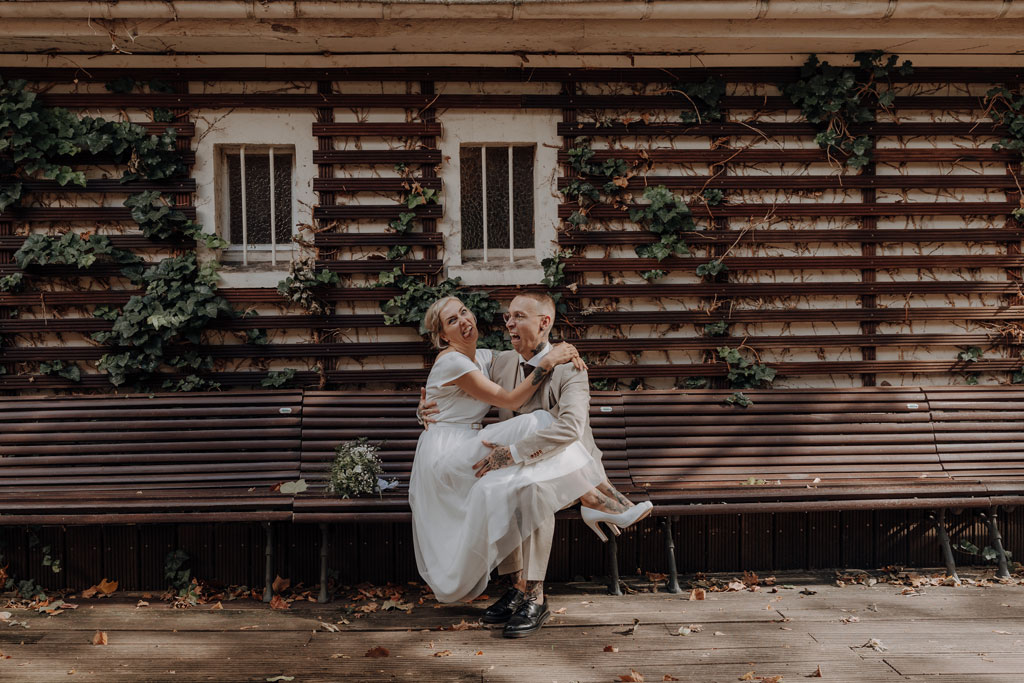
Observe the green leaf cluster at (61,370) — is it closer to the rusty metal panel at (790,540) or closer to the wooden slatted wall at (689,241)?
the wooden slatted wall at (689,241)

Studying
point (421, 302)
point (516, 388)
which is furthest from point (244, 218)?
point (516, 388)

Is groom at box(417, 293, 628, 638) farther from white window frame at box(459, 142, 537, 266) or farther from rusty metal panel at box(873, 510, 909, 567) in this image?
rusty metal panel at box(873, 510, 909, 567)

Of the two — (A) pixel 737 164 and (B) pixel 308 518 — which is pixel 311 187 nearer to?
(B) pixel 308 518

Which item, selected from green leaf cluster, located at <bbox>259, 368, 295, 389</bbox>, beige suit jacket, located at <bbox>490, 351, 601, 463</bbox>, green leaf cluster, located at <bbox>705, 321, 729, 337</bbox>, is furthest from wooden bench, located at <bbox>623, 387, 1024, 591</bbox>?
green leaf cluster, located at <bbox>259, 368, 295, 389</bbox>

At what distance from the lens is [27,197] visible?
5.20 metres

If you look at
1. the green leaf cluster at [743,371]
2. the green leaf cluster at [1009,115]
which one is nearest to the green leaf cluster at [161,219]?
the green leaf cluster at [743,371]

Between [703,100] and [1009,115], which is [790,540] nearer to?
[703,100]

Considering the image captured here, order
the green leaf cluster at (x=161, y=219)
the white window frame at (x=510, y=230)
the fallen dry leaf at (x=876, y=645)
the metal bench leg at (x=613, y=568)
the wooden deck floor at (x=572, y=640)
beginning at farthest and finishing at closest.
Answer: the white window frame at (x=510, y=230), the green leaf cluster at (x=161, y=219), the metal bench leg at (x=613, y=568), the fallen dry leaf at (x=876, y=645), the wooden deck floor at (x=572, y=640)

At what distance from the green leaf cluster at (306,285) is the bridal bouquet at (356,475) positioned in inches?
46.1

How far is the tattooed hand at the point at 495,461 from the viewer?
4070mm

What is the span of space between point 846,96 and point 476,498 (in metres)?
3.89

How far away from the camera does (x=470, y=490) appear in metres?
4.11

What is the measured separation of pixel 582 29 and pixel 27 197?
155 inches

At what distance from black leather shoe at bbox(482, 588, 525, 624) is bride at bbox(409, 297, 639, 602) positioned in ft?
0.46
